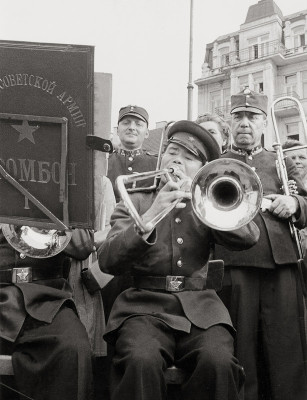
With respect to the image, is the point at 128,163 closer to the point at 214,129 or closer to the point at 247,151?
the point at 214,129

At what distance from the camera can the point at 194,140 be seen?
3109 millimetres

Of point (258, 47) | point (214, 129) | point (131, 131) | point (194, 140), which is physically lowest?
point (194, 140)

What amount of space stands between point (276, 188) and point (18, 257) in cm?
180

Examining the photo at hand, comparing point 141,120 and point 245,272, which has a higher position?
point 141,120

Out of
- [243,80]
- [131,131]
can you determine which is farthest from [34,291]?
[243,80]

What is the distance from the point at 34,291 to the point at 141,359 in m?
0.79

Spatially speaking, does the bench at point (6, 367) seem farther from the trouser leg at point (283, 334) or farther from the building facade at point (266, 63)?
the building facade at point (266, 63)

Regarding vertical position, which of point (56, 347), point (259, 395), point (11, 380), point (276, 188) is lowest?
point (259, 395)

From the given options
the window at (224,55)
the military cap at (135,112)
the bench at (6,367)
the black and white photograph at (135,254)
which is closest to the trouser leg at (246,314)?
the black and white photograph at (135,254)

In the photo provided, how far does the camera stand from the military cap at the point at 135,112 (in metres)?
5.03

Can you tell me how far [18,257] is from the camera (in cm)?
299

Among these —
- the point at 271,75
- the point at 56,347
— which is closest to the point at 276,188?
the point at 56,347

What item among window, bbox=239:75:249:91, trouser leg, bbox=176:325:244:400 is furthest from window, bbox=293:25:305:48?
trouser leg, bbox=176:325:244:400

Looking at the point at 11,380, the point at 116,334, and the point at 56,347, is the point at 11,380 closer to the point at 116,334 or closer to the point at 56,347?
the point at 56,347
